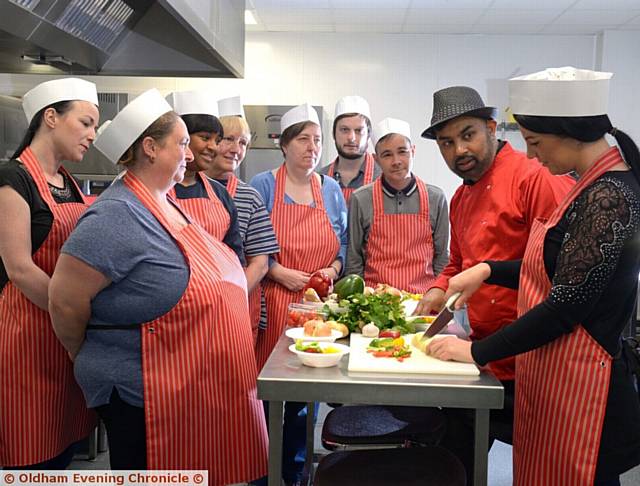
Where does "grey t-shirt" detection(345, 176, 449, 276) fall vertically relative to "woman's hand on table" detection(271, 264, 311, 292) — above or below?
above

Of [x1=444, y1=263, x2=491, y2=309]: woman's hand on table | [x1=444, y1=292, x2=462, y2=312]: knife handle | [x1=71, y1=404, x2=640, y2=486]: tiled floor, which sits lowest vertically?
[x1=71, y1=404, x2=640, y2=486]: tiled floor

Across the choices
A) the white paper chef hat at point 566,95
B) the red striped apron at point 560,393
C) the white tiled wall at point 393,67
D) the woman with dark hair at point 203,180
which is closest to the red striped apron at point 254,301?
the woman with dark hair at point 203,180

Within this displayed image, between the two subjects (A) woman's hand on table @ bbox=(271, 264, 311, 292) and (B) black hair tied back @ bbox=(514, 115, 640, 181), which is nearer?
(B) black hair tied back @ bbox=(514, 115, 640, 181)

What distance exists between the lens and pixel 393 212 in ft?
9.61

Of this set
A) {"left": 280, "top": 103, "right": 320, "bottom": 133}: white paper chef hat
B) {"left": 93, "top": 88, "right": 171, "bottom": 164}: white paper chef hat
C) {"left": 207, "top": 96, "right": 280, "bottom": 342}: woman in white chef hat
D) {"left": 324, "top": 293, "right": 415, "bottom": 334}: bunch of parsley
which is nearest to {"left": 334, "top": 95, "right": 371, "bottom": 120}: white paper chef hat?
{"left": 280, "top": 103, "right": 320, "bottom": 133}: white paper chef hat

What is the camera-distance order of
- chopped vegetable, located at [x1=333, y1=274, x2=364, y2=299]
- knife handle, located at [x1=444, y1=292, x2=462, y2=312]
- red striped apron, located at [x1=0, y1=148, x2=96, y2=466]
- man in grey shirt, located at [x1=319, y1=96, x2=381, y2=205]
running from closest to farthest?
knife handle, located at [x1=444, y1=292, x2=462, y2=312] → red striped apron, located at [x1=0, y1=148, x2=96, y2=466] → chopped vegetable, located at [x1=333, y1=274, x2=364, y2=299] → man in grey shirt, located at [x1=319, y1=96, x2=381, y2=205]

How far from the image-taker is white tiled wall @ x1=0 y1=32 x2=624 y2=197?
6.11m

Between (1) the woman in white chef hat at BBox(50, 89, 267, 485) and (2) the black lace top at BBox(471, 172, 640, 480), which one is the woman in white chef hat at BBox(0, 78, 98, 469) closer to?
(1) the woman in white chef hat at BBox(50, 89, 267, 485)

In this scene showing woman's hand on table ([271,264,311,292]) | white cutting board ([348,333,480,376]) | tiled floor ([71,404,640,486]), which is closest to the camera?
white cutting board ([348,333,480,376])

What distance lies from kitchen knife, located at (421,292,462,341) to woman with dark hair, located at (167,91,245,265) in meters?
0.87

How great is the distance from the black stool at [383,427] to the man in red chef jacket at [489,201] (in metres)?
0.08

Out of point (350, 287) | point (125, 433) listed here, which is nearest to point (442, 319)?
point (350, 287)

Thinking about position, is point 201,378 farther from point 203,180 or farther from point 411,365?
point 203,180

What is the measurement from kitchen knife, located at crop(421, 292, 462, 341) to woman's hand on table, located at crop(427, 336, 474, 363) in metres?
0.10
